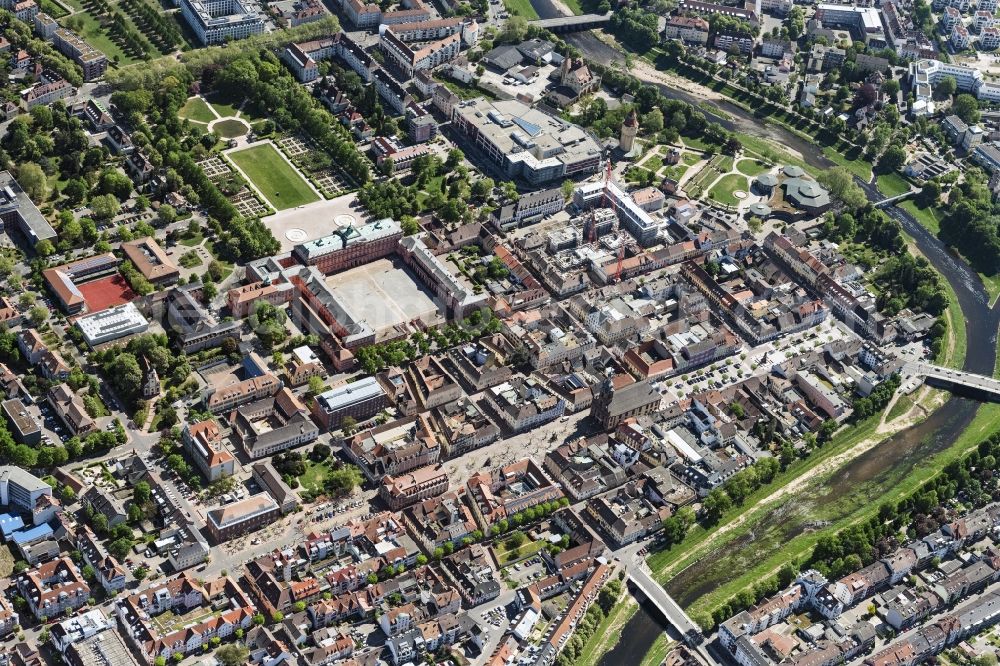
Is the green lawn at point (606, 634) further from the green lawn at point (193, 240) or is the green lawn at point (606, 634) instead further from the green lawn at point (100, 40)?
the green lawn at point (100, 40)

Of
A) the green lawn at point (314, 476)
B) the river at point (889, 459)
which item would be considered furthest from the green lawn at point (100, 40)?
the river at point (889, 459)

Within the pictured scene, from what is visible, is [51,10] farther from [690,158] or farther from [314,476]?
[314,476]

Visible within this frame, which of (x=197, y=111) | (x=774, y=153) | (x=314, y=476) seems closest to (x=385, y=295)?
(x=314, y=476)

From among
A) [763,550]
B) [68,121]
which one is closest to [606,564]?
[763,550]

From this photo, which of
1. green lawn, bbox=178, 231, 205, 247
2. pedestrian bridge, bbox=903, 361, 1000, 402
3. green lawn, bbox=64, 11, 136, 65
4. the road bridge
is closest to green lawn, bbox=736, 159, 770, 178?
the road bridge

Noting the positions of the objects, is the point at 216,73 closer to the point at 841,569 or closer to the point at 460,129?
the point at 460,129

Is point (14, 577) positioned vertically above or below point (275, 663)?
above
